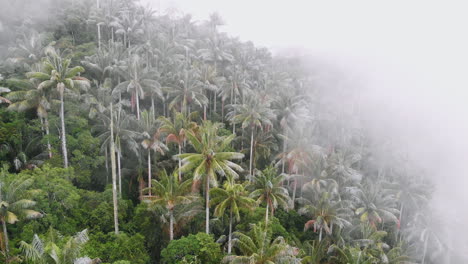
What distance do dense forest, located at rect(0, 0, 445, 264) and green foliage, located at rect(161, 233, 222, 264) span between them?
0.11m

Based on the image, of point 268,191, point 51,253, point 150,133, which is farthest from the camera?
point 150,133

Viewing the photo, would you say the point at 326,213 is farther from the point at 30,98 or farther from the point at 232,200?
the point at 30,98

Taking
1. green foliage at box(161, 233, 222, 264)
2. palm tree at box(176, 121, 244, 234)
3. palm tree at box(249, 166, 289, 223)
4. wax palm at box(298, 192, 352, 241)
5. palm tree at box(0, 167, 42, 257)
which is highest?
palm tree at box(176, 121, 244, 234)

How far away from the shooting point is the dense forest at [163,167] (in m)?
24.4

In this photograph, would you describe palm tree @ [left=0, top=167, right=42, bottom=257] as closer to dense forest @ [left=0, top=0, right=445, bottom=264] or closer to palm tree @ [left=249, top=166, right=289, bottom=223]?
dense forest @ [left=0, top=0, right=445, bottom=264]

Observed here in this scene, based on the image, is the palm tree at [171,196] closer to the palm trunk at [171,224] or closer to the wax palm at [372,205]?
the palm trunk at [171,224]

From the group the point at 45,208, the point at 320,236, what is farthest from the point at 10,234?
the point at 320,236

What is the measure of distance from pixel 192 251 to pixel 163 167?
13.1 m

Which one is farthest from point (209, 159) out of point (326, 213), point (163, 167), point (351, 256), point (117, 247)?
point (326, 213)

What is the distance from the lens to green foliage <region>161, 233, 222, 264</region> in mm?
24719

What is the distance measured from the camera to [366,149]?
189ft

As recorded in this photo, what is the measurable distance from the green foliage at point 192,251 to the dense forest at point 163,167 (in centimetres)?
11

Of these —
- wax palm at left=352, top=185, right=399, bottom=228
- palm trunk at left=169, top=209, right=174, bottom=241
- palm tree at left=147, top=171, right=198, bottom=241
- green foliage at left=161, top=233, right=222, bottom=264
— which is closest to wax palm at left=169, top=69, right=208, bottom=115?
palm tree at left=147, top=171, right=198, bottom=241

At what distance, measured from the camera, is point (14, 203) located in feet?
66.5
